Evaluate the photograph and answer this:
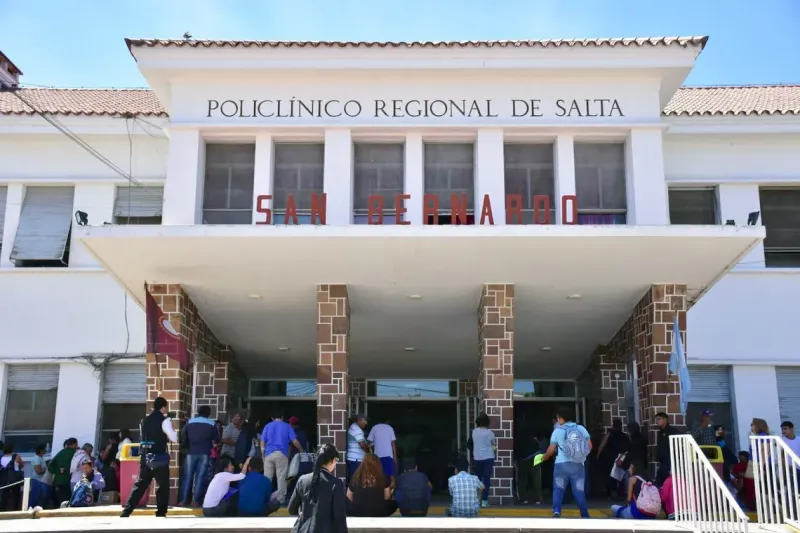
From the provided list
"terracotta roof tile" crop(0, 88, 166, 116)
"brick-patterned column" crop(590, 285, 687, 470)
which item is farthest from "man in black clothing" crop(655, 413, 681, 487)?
"terracotta roof tile" crop(0, 88, 166, 116)

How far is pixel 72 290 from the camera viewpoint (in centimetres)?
1908

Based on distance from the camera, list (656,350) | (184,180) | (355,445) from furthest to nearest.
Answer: (184,180) → (656,350) → (355,445)

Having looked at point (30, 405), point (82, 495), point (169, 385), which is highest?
point (169, 385)

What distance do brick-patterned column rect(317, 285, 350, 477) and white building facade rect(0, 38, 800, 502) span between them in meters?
0.04

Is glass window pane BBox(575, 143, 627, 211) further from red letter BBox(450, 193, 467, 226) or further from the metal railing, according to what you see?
the metal railing

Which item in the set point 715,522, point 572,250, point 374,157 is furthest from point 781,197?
point 715,522

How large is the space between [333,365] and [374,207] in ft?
8.97

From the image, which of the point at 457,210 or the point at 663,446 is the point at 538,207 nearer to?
the point at 457,210

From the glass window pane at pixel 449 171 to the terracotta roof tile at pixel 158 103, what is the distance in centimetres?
525

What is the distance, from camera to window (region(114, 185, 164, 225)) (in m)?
19.6

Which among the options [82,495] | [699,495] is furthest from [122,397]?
[699,495]

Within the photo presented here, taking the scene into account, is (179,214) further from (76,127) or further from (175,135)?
(76,127)

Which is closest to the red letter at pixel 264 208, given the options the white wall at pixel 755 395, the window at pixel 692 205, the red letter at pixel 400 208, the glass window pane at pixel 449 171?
the red letter at pixel 400 208

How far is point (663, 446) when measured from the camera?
13508mm
